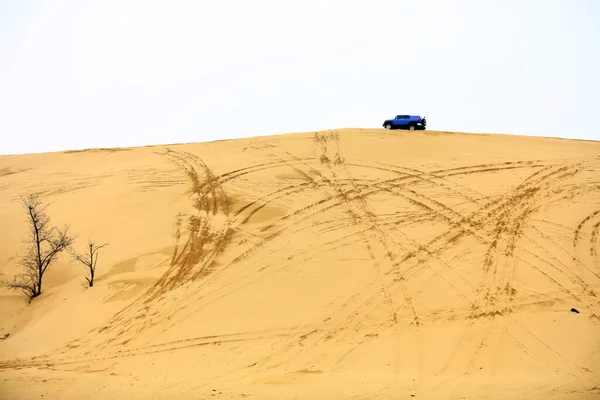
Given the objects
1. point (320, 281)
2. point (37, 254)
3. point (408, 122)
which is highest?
point (408, 122)

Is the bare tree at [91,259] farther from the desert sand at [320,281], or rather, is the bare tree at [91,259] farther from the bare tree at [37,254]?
the bare tree at [37,254]

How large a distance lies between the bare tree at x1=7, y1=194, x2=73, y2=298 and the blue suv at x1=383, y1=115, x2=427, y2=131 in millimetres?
16321

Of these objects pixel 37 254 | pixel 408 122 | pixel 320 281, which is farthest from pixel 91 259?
pixel 408 122

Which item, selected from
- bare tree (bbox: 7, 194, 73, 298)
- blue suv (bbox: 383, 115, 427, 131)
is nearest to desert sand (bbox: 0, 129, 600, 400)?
bare tree (bbox: 7, 194, 73, 298)

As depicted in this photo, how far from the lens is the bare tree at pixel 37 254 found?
40.2 feet

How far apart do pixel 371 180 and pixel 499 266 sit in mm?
6079

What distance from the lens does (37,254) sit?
13352mm

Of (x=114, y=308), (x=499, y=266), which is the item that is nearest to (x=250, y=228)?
(x=114, y=308)

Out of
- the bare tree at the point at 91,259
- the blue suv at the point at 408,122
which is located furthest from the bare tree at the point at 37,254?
the blue suv at the point at 408,122

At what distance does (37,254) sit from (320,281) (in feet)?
26.9

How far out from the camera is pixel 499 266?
1142 cm

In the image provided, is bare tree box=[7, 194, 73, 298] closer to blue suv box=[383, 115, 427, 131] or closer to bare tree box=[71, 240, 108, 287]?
bare tree box=[71, 240, 108, 287]

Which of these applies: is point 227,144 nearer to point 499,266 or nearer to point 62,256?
point 62,256

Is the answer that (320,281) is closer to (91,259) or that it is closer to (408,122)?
(91,259)
